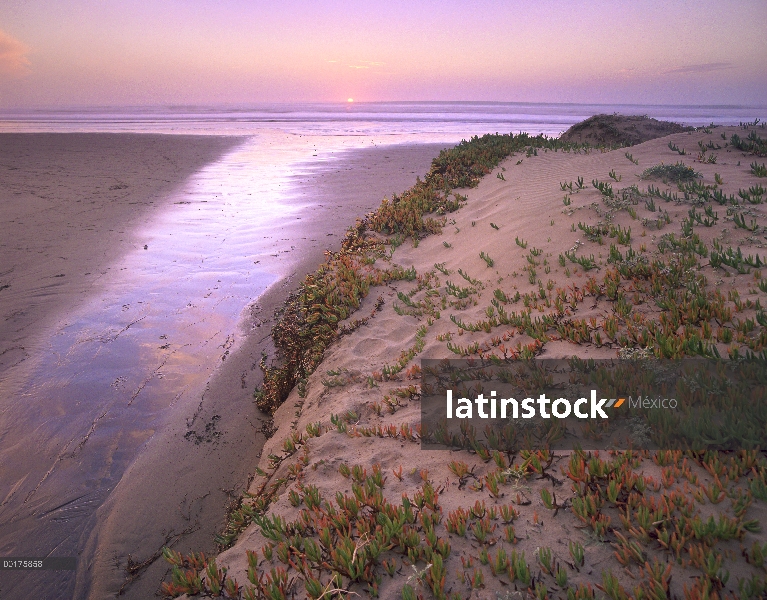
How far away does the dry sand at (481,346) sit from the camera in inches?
119

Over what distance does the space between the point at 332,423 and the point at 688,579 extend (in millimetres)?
3289

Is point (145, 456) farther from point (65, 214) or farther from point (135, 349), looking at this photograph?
point (65, 214)

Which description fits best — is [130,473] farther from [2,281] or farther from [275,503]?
[2,281]

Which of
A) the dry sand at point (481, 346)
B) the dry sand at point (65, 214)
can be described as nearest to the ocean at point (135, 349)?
the dry sand at point (65, 214)

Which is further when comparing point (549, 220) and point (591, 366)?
point (549, 220)

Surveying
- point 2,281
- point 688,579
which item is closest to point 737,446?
point 688,579

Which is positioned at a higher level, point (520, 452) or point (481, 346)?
point (481, 346)

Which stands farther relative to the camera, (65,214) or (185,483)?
(65,214)

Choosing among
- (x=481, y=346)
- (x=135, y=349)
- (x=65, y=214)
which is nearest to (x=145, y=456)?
(x=135, y=349)

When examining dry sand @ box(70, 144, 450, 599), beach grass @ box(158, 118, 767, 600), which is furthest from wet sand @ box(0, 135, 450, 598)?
beach grass @ box(158, 118, 767, 600)

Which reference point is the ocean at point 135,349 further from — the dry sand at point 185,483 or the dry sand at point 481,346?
the dry sand at point 481,346

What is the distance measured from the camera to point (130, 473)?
203 inches

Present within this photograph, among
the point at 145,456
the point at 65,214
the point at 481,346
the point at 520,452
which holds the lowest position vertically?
the point at 145,456

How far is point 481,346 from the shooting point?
551 centimetres
